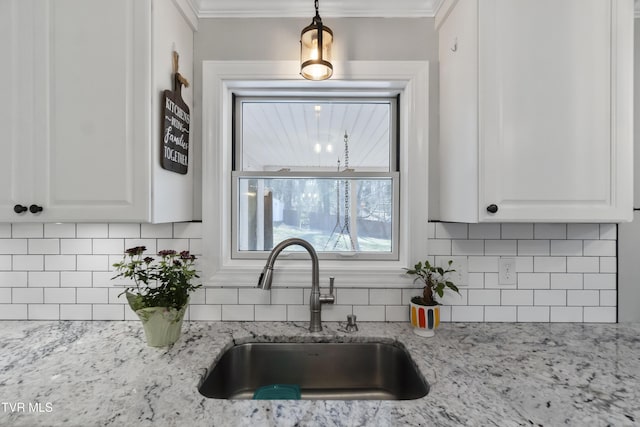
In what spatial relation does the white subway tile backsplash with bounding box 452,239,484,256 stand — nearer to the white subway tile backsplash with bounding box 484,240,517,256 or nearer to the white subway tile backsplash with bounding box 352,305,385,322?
the white subway tile backsplash with bounding box 484,240,517,256

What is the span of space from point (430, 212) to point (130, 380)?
4.36ft

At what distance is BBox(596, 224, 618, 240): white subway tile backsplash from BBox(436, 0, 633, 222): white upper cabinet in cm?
35

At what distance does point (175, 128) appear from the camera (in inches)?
47.3

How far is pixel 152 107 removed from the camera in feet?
3.54

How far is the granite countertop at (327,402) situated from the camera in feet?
2.49

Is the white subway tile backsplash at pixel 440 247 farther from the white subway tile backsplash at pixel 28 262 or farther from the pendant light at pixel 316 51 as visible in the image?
the white subway tile backsplash at pixel 28 262

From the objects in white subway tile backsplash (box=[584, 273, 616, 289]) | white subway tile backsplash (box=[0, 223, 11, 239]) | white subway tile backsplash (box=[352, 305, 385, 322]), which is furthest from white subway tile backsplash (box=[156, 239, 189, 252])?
white subway tile backsplash (box=[584, 273, 616, 289])

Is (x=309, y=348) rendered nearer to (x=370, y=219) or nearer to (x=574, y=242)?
(x=370, y=219)

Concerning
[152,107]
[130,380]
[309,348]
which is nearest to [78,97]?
[152,107]

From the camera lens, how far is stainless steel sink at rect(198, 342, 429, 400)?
4.04 ft

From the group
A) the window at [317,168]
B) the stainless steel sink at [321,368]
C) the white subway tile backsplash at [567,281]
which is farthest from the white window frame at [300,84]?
the white subway tile backsplash at [567,281]

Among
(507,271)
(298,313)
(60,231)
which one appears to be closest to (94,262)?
(60,231)

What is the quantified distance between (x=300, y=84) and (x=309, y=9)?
1.09 ft

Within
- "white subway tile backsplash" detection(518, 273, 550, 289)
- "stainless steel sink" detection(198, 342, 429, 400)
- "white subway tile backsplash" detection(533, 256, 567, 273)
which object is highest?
"white subway tile backsplash" detection(533, 256, 567, 273)
